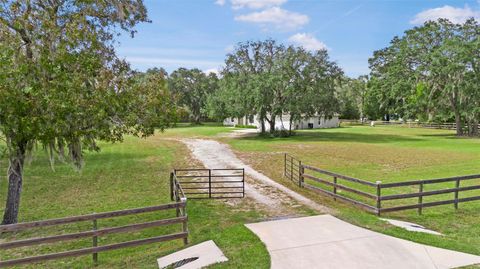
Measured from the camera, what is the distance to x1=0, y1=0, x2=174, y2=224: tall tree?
740 cm

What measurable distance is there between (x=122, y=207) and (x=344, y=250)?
7.57 metres

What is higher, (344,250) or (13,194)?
(13,194)

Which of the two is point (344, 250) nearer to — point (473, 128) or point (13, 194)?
point (13, 194)

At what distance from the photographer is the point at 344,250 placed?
6.54 m

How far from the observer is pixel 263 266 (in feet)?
19.5

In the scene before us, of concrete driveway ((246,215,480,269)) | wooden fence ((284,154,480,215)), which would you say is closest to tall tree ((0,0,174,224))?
concrete driveway ((246,215,480,269))

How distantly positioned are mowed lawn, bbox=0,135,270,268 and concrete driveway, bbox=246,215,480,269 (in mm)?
421

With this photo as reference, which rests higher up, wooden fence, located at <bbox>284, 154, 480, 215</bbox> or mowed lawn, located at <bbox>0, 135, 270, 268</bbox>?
wooden fence, located at <bbox>284, 154, 480, 215</bbox>

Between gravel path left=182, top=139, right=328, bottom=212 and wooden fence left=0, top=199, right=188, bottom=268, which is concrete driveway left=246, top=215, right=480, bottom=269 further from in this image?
gravel path left=182, top=139, right=328, bottom=212

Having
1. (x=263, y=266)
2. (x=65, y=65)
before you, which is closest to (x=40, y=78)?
(x=65, y=65)

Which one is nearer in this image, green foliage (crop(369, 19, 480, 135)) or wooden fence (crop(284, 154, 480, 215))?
wooden fence (crop(284, 154, 480, 215))

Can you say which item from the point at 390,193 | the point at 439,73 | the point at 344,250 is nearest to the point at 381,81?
the point at 439,73

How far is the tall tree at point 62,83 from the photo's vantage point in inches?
291

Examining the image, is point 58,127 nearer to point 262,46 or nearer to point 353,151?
point 353,151
